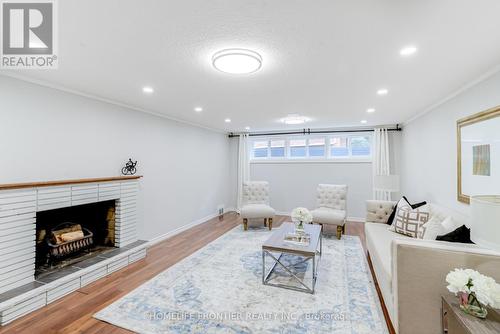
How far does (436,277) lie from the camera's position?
5.62ft

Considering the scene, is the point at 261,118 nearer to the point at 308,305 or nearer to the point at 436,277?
the point at 308,305

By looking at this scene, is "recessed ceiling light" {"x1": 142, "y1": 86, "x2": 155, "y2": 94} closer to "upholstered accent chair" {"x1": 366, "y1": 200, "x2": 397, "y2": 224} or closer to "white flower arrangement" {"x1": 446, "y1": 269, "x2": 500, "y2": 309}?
"white flower arrangement" {"x1": 446, "y1": 269, "x2": 500, "y2": 309}

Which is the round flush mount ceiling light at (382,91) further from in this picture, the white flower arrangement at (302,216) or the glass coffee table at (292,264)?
the glass coffee table at (292,264)

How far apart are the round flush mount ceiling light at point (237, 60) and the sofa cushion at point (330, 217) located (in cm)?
342

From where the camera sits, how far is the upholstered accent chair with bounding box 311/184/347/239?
4.43m

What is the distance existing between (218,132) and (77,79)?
400 cm

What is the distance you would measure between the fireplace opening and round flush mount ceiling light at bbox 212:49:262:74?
272cm

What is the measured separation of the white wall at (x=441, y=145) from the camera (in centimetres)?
243

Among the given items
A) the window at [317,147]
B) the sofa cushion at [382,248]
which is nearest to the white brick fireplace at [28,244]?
the sofa cushion at [382,248]

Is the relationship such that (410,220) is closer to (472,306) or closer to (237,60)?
(472,306)

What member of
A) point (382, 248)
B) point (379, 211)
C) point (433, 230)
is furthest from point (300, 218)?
point (379, 211)

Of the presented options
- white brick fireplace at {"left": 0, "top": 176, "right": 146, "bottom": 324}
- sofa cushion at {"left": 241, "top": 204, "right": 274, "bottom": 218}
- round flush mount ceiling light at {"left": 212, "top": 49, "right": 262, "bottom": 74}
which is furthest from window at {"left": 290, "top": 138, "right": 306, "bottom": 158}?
white brick fireplace at {"left": 0, "top": 176, "right": 146, "bottom": 324}

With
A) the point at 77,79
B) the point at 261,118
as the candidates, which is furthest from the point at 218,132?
the point at 77,79

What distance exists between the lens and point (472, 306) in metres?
1.41
